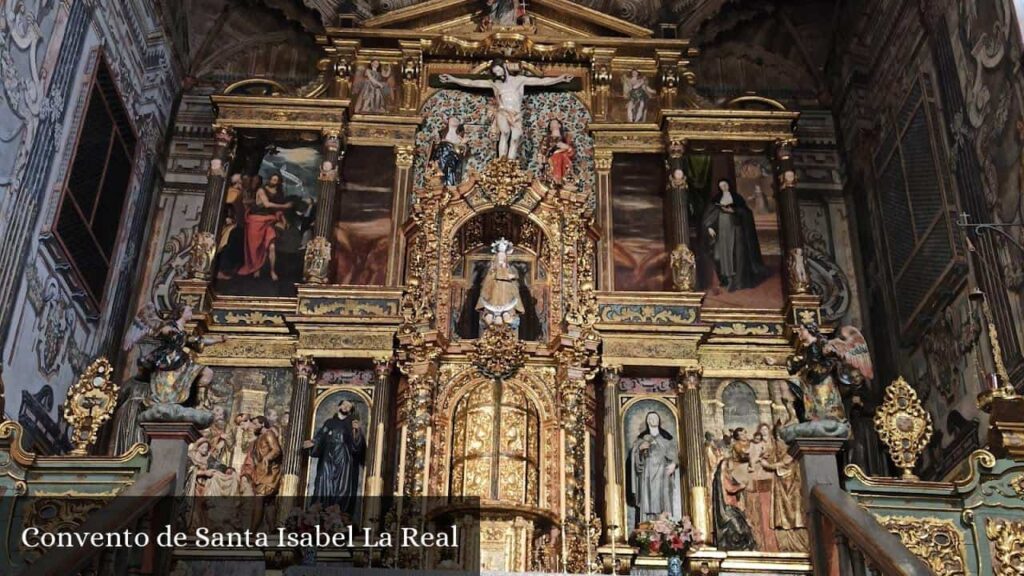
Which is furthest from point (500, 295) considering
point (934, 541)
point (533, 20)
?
point (934, 541)

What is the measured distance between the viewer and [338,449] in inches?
541

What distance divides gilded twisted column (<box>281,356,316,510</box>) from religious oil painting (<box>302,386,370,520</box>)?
0.13 meters

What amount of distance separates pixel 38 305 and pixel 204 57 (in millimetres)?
7058

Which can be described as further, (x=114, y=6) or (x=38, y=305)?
(x=114, y=6)

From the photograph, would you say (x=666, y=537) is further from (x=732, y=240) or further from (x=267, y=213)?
(x=267, y=213)

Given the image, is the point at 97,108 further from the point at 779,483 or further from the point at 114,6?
the point at 779,483

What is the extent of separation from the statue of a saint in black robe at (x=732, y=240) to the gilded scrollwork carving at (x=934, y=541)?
7.40m

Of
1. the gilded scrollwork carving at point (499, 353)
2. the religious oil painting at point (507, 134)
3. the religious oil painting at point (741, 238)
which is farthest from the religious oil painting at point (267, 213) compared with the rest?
the religious oil painting at point (741, 238)

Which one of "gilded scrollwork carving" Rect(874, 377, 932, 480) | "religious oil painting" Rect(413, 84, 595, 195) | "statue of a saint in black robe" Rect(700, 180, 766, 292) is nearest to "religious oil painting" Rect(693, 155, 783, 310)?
"statue of a saint in black robe" Rect(700, 180, 766, 292)

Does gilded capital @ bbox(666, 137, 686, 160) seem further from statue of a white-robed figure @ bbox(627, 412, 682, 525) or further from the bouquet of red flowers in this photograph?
the bouquet of red flowers

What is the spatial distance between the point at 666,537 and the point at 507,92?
7621 millimetres

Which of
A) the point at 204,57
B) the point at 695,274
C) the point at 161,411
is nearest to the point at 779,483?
the point at 695,274

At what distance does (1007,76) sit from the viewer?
12.1 meters

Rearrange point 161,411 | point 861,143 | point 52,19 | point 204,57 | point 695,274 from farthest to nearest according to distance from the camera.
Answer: point 204,57 < point 861,143 < point 695,274 < point 52,19 < point 161,411
